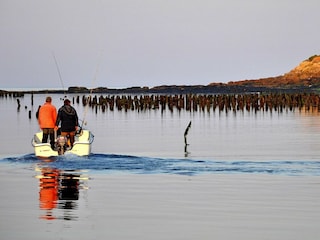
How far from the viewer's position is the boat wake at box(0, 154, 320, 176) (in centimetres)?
2475

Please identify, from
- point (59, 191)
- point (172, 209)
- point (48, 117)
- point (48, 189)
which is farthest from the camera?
point (48, 117)

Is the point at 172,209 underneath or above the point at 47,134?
underneath

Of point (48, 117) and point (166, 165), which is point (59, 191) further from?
point (48, 117)

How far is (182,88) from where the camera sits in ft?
644

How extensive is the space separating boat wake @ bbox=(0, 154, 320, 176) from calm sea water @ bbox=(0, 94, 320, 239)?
0.03 meters

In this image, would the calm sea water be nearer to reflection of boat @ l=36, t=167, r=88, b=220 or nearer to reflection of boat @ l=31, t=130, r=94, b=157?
reflection of boat @ l=36, t=167, r=88, b=220

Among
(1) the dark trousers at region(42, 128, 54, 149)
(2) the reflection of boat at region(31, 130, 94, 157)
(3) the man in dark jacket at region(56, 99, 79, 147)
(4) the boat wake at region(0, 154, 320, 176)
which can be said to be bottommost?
(4) the boat wake at region(0, 154, 320, 176)

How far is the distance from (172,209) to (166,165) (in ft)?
30.6

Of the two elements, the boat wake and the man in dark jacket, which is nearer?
the boat wake

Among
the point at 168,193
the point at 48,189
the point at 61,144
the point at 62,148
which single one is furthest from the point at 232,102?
the point at 168,193

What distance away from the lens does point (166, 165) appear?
26.4m

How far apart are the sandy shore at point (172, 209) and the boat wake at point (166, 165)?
167cm

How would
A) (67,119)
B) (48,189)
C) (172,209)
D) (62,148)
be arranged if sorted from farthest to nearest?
(67,119), (62,148), (48,189), (172,209)

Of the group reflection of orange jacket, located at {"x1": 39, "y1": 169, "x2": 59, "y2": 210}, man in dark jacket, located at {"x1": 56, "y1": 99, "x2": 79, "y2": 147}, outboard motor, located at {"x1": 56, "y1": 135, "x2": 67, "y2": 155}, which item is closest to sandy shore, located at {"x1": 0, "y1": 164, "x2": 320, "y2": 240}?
reflection of orange jacket, located at {"x1": 39, "y1": 169, "x2": 59, "y2": 210}
